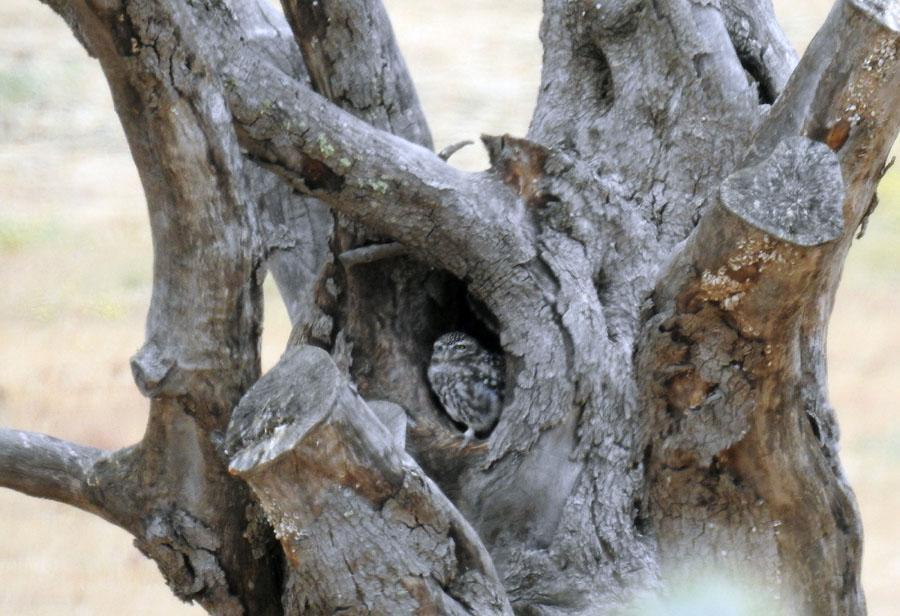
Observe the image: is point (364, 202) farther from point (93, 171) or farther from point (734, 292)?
point (93, 171)

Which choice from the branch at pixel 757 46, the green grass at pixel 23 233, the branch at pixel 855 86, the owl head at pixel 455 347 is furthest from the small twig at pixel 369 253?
the green grass at pixel 23 233

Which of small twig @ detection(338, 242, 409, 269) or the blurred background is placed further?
the blurred background

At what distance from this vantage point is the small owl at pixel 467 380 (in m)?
1.83

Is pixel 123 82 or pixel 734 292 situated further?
pixel 734 292

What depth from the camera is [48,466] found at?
5.41 ft

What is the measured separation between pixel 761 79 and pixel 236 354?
1139mm

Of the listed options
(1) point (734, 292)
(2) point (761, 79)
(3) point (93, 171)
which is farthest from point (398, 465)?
(3) point (93, 171)

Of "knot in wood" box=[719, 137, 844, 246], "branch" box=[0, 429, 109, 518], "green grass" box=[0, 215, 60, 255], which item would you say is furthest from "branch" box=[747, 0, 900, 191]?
"green grass" box=[0, 215, 60, 255]

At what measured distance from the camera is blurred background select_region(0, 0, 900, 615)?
4.24 metres

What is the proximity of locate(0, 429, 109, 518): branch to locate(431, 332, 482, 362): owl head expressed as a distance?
57cm

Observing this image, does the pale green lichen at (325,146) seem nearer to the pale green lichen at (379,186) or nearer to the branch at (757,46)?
the pale green lichen at (379,186)

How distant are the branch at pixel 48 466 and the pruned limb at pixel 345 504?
398 mm

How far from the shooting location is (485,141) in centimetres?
180

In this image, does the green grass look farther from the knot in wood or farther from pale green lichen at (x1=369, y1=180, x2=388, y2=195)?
the knot in wood
